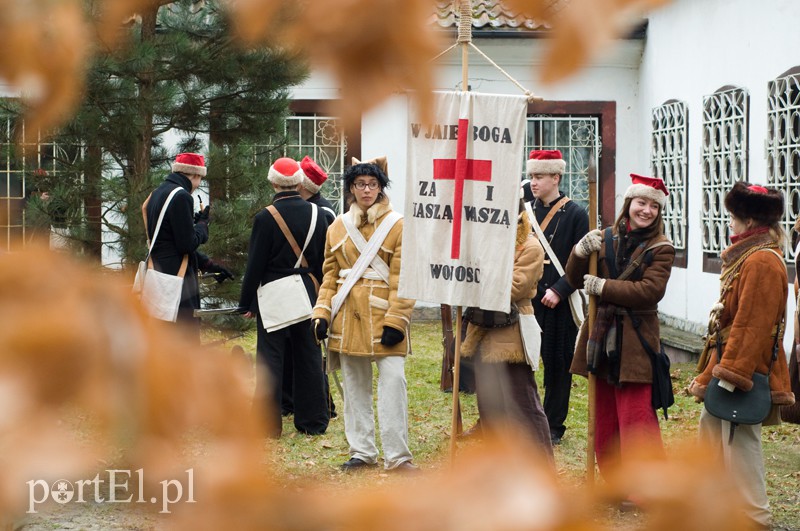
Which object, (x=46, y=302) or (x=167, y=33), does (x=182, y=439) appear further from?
(x=167, y=33)

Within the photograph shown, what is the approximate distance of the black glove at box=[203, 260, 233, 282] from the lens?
26.8ft

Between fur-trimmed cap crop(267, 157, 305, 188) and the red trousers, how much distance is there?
286 centimetres

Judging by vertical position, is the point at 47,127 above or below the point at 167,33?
below

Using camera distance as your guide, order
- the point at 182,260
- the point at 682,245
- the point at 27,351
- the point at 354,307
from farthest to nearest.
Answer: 1. the point at 682,245
2. the point at 182,260
3. the point at 354,307
4. the point at 27,351

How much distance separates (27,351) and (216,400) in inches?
6.6

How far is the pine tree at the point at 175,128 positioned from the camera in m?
7.52

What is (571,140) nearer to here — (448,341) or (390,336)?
(448,341)

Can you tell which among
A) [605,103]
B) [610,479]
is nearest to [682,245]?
[605,103]

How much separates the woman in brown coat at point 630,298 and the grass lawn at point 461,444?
300mm

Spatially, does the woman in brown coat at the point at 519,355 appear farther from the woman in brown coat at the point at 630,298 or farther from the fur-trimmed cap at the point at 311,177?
the fur-trimmed cap at the point at 311,177

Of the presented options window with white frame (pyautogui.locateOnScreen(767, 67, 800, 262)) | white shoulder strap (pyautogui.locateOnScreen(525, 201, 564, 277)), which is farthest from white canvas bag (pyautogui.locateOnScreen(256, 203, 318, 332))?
window with white frame (pyautogui.locateOnScreen(767, 67, 800, 262))

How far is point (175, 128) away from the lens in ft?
26.3

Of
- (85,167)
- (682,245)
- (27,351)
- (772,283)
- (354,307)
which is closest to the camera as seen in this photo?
(27,351)

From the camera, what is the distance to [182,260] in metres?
7.39
